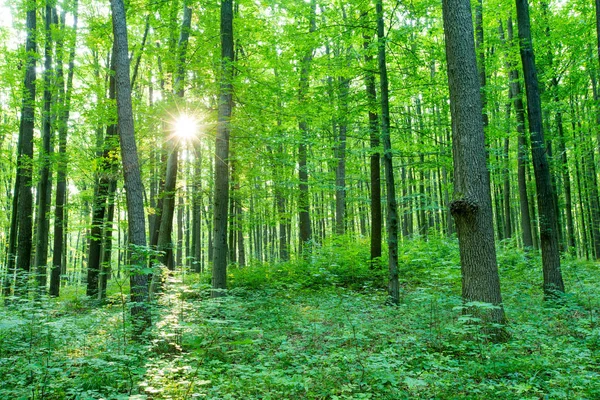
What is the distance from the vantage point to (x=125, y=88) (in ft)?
24.4

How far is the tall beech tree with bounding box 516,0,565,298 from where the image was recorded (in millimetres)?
8133

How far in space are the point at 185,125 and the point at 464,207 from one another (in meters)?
8.27

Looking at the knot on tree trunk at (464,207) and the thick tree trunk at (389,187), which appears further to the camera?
the thick tree trunk at (389,187)

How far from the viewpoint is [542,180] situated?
328 inches

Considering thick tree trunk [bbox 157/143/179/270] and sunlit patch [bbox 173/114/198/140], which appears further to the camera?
thick tree trunk [bbox 157/143/179/270]

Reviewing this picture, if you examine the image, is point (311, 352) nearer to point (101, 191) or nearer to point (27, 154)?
point (101, 191)

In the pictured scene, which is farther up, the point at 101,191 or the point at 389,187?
the point at 101,191

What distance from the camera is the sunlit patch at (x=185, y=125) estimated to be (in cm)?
1070

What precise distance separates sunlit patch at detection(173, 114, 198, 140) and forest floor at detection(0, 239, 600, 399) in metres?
5.35

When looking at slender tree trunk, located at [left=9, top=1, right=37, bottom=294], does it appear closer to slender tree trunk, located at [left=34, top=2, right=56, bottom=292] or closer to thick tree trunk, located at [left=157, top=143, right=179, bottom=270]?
slender tree trunk, located at [left=34, top=2, right=56, bottom=292]

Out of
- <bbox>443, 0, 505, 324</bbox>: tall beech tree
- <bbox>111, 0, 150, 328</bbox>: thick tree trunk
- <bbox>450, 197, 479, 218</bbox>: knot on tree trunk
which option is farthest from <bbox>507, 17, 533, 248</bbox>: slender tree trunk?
<bbox>111, 0, 150, 328</bbox>: thick tree trunk

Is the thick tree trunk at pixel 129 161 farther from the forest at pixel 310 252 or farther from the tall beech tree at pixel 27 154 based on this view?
the tall beech tree at pixel 27 154

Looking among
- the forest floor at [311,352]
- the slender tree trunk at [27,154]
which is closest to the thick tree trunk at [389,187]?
the forest floor at [311,352]

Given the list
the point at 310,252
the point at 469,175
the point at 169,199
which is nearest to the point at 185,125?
the point at 169,199
